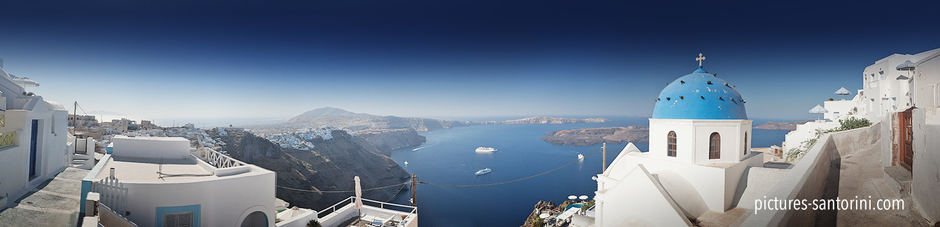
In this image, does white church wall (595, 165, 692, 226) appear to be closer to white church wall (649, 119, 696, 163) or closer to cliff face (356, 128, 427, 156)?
white church wall (649, 119, 696, 163)

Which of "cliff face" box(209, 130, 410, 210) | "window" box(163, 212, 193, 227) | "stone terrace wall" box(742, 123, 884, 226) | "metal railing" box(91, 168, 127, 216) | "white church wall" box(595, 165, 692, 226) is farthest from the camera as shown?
"cliff face" box(209, 130, 410, 210)

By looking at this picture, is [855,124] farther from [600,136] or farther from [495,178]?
[600,136]

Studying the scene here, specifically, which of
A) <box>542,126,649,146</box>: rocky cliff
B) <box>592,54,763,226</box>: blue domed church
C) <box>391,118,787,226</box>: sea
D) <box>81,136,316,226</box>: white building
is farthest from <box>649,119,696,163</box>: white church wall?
<box>542,126,649,146</box>: rocky cliff

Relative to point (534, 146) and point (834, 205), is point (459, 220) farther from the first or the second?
point (534, 146)

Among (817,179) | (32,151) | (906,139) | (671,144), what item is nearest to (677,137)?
(671,144)

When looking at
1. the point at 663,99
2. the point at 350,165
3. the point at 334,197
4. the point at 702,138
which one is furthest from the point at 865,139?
the point at 350,165

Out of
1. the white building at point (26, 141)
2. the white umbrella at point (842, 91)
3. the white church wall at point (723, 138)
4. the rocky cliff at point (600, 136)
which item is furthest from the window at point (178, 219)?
the rocky cliff at point (600, 136)

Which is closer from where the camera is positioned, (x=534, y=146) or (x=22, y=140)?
(x=22, y=140)
